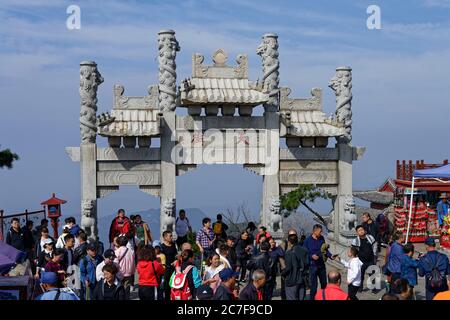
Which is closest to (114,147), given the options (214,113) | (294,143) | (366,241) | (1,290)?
(214,113)

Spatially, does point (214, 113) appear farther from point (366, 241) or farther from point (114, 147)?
point (366, 241)

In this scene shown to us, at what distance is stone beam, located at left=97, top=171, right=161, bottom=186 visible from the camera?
68.6 ft

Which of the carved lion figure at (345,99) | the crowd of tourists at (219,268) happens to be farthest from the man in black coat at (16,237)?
the carved lion figure at (345,99)

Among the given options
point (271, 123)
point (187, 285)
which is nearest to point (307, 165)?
point (271, 123)

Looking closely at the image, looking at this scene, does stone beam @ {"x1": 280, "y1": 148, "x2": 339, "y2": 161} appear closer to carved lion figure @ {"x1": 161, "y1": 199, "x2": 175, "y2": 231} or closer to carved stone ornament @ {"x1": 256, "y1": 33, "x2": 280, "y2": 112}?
carved stone ornament @ {"x1": 256, "y1": 33, "x2": 280, "y2": 112}

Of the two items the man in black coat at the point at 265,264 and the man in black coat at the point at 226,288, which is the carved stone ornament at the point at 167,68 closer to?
the man in black coat at the point at 265,264

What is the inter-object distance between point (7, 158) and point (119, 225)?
4.29m

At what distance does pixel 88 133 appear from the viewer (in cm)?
2077

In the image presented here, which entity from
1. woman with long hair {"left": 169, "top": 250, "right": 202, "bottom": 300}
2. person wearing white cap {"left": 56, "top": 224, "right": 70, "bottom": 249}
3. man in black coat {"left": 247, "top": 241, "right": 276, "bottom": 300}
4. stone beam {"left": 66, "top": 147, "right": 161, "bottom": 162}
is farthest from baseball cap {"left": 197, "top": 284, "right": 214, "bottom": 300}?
stone beam {"left": 66, "top": 147, "right": 161, "bottom": 162}

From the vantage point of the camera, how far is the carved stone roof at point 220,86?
20.8 metres

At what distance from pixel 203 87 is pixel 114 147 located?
2701 mm

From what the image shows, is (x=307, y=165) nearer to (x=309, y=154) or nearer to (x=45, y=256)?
(x=309, y=154)

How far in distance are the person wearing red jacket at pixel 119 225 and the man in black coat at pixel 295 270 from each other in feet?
17.7

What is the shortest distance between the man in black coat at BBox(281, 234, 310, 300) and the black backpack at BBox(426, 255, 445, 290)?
2.16 meters
